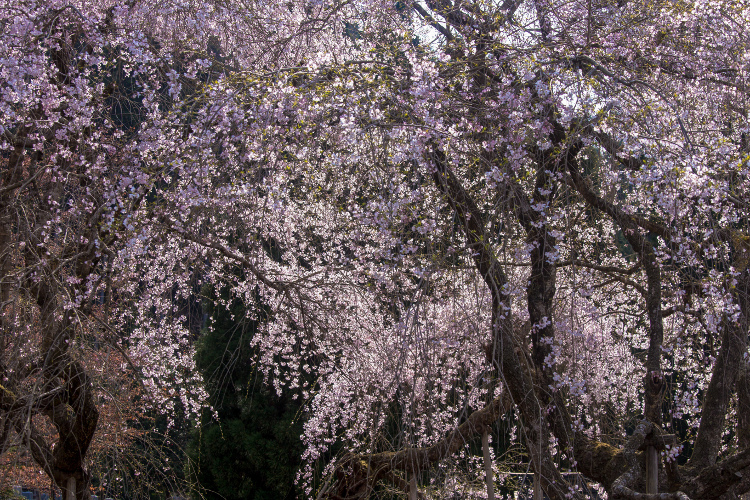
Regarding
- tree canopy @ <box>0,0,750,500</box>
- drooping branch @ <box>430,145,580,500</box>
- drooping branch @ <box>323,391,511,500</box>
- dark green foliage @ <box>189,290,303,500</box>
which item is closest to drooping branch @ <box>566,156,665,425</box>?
tree canopy @ <box>0,0,750,500</box>

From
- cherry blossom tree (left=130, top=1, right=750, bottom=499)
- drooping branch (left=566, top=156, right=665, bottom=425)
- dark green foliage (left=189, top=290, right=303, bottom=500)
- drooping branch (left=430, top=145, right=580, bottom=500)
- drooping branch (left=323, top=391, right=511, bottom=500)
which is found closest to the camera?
cherry blossom tree (left=130, top=1, right=750, bottom=499)

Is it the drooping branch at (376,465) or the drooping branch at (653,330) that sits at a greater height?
the drooping branch at (653,330)

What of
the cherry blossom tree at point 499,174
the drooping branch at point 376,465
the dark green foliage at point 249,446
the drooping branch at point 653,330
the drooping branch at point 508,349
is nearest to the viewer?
the cherry blossom tree at point 499,174

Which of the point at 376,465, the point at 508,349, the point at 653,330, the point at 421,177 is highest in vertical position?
the point at 421,177

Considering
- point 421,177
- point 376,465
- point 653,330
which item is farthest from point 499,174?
point 376,465

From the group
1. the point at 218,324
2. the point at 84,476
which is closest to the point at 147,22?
the point at 84,476

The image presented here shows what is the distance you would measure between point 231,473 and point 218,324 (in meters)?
1.99

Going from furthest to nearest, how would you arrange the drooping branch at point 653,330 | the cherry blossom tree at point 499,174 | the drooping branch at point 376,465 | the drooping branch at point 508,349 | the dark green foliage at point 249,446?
the dark green foliage at point 249,446, the drooping branch at point 376,465, the drooping branch at point 653,330, the drooping branch at point 508,349, the cherry blossom tree at point 499,174

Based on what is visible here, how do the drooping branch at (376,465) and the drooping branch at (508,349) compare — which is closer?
the drooping branch at (508,349)

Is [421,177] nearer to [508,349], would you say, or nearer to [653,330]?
[508,349]

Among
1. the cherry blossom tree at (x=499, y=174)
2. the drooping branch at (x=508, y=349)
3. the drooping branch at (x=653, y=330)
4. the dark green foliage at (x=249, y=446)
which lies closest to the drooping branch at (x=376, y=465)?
the cherry blossom tree at (x=499, y=174)

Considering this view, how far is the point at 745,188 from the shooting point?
3.06m

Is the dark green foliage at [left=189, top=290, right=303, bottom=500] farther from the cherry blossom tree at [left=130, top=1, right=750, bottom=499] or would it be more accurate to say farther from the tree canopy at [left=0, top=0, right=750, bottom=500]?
the cherry blossom tree at [left=130, top=1, right=750, bottom=499]

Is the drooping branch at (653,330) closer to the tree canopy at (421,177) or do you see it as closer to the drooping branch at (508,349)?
the tree canopy at (421,177)
